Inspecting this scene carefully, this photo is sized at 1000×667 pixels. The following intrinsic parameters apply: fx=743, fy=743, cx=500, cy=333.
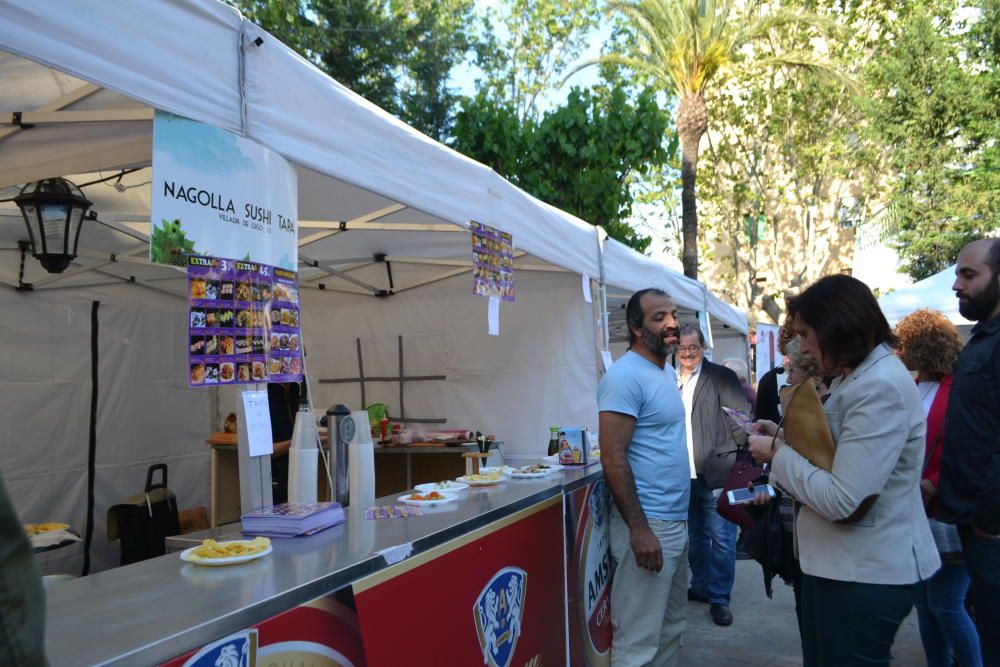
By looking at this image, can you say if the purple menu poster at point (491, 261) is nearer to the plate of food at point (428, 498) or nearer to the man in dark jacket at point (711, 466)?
the plate of food at point (428, 498)

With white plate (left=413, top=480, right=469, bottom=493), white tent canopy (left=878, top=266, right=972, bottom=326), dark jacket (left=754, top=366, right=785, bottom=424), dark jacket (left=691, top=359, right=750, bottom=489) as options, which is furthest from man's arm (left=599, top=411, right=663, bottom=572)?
white tent canopy (left=878, top=266, right=972, bottom=326)

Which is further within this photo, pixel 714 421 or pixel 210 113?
pixel 714 421

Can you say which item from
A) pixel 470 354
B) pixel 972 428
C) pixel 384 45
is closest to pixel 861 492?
pixel 972 428

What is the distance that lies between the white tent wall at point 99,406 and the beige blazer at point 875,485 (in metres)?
5.69

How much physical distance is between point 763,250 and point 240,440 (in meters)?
25.9

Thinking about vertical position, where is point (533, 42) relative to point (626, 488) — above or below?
above

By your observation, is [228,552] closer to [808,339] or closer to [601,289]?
[808,339]

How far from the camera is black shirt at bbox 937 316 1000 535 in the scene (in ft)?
8.35

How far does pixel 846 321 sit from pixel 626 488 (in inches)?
44.8

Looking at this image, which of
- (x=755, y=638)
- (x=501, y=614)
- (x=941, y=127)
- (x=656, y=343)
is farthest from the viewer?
(x=941, y=127)

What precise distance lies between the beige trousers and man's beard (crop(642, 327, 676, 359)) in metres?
A: 0.71

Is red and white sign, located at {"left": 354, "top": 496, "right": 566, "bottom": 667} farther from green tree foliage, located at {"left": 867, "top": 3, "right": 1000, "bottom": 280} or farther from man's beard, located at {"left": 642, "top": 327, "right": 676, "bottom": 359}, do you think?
green tree foliage, located at {"left": 867, "top": 3, "right": 1000, "bottom": 280}

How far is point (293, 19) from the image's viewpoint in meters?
15.5

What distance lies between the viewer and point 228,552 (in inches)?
82.5
